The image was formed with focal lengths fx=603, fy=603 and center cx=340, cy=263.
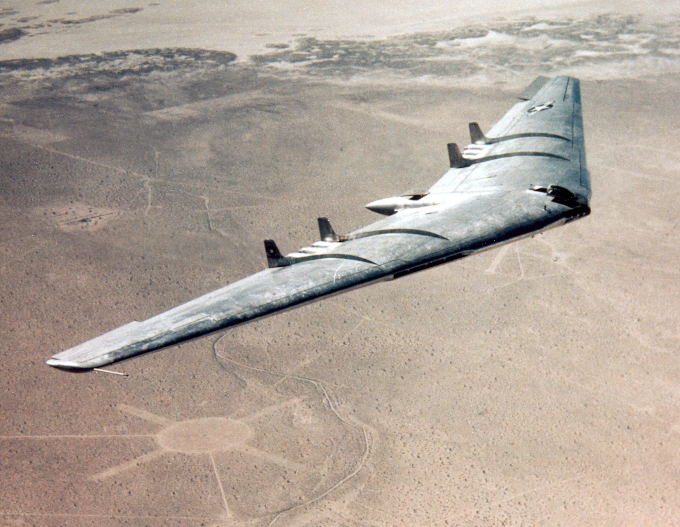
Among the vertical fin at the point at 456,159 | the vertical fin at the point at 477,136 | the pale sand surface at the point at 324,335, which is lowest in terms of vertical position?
the pale sand surface at the point at 324,335

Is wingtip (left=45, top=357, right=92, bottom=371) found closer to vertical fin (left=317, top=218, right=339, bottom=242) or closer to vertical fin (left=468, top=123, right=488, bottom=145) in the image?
vertical fin (left=317, top=218, right=339, bottom=242)

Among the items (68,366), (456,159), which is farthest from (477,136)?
(68,366)

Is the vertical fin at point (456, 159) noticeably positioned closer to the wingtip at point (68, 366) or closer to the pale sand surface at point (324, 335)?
the pale sand surface at point (324, 335)

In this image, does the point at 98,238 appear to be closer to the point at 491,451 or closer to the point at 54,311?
the point at 54,311

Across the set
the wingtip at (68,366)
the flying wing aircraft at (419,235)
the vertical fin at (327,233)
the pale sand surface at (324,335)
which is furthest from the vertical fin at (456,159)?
the wingtip at (68,366)

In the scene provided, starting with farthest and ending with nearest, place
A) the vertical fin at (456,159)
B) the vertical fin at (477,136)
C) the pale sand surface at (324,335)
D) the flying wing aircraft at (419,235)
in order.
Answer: the vertical fin at (477,136), the vertical fin at (456,159), the pale sand surface at (324,335), the flying wing aircraft at (419,235)

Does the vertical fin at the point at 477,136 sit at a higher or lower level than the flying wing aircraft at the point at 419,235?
higher

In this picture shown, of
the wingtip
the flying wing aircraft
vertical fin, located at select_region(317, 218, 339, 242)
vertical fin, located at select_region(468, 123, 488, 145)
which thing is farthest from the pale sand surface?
the wingtip
